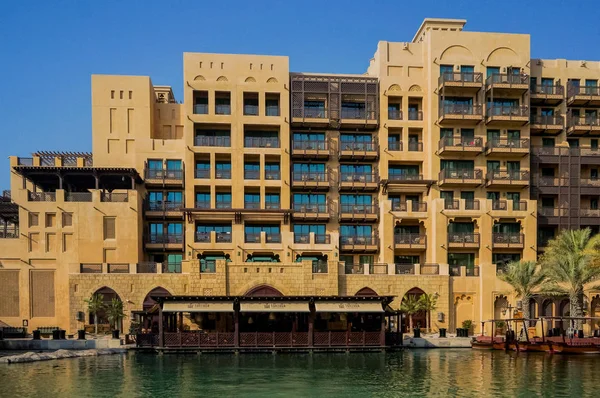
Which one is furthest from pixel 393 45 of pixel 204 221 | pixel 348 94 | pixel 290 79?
pixel 204 221

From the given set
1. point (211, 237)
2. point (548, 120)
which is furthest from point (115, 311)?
point (548, 120)

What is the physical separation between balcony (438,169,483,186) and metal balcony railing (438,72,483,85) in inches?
343

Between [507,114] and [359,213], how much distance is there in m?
17.4

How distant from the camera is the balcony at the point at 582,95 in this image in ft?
180

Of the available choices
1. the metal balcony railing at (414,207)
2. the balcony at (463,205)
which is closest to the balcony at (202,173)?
the metal balcony railing at (414,207)

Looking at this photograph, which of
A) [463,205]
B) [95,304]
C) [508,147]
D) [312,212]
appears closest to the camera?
[95,304]

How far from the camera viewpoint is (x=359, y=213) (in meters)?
53.8

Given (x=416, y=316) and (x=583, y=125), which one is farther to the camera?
(x=583, y=125)

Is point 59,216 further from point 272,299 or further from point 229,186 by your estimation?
point 272,299

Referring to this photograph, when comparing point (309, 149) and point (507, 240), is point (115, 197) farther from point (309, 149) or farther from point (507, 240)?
point (507, 240)

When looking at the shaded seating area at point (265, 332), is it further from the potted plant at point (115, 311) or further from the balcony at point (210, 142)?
the balcony at point (210, 142)

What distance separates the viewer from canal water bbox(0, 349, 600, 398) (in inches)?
968

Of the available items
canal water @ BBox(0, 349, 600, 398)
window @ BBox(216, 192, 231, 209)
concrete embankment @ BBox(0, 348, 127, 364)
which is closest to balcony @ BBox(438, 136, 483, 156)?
window @ BBox(216, 192, 231, 209)

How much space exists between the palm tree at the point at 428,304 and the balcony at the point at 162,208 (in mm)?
24174
